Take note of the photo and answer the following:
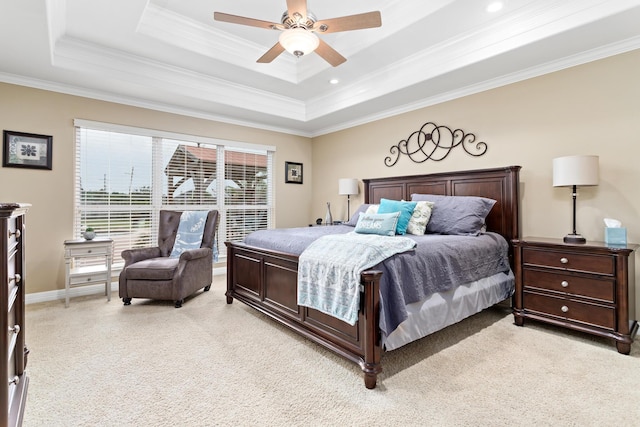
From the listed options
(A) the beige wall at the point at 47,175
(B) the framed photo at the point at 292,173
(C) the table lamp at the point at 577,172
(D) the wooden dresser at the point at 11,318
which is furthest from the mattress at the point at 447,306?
(A) the beige wall at the point at 47,175

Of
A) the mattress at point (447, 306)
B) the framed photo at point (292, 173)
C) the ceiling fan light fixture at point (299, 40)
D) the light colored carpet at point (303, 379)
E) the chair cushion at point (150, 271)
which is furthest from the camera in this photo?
the framed photo at point (292, 173)

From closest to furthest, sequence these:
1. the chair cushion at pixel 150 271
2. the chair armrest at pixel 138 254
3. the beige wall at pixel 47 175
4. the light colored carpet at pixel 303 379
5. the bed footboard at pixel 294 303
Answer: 1. the light colored carpet at pixel 303 379
2. the bed footboard at pixel 294 303
3. the chair cushion at pixel 150 271
4. the beige wall at pixel 47 175
5. the chair armrest at pixel 138 254

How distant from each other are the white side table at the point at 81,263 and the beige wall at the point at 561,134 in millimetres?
4114

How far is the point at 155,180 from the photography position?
179 inches

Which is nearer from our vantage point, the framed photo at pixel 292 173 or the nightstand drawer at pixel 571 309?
the nightstand drawer at pixel 571 309

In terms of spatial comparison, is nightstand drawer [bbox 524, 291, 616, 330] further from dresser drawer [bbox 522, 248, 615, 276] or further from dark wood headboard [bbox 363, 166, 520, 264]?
dark wood headboard [bbox 363, 166, 520, 264]

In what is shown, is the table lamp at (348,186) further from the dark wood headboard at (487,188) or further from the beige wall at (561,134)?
the beige wall at (561,134)

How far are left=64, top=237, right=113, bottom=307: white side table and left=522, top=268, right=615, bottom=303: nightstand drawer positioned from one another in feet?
14.7

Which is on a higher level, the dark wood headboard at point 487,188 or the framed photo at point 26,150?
the framed photo at point 26,150

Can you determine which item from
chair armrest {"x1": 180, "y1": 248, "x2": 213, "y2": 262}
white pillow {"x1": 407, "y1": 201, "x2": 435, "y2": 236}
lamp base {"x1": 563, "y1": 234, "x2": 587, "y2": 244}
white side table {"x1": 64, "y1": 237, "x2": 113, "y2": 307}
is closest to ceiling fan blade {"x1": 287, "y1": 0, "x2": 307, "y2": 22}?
white pillow {"x1": 407, "y1": 201, "x2": 435, "y2": 236}

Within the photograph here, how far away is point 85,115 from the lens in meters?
3.98

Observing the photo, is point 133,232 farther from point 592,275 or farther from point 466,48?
point 592,275

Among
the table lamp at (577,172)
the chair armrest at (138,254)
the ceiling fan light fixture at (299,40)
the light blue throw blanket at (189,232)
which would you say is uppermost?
the ceiling fan light fixture at (299,40)

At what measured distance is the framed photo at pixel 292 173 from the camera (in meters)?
5.89
